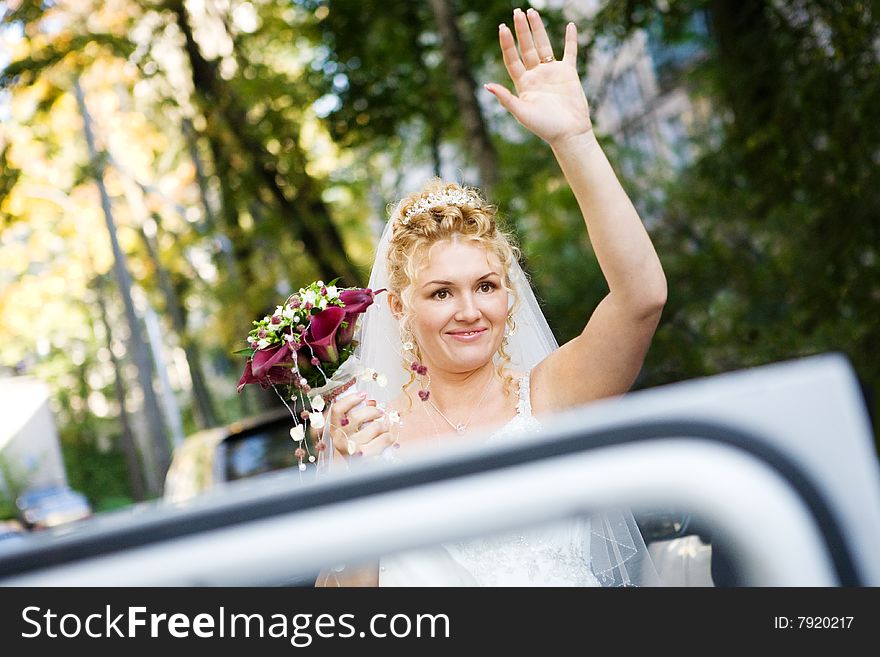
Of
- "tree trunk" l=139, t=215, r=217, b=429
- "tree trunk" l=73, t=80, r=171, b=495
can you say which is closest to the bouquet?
"tree trunk" l=73, t=80, r=171, b=495

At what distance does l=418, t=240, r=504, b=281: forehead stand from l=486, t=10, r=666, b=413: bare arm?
302 millimetres

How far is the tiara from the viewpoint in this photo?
301 centimetres

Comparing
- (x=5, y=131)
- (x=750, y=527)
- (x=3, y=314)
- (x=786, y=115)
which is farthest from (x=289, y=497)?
(x=3, y=314)

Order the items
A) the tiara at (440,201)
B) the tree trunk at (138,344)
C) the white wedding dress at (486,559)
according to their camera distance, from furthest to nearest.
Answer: the tree trunk at (138,344)
the tiara at (440,201)
the white wedding dress at (486,559)

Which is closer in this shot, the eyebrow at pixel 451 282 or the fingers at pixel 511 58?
the fingers at pixel 511 58

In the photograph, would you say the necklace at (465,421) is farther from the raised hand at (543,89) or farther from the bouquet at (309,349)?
the raised hand at (543,89)

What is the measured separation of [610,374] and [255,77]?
1081cm

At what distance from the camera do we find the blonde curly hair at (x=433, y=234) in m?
2.92

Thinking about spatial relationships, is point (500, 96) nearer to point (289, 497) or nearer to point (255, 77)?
point (289, 497)

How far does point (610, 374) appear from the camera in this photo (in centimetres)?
262

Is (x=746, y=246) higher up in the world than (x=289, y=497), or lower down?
higher up

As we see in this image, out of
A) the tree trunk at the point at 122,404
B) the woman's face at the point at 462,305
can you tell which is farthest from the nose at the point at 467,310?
the tree trunk at the point at 122,404

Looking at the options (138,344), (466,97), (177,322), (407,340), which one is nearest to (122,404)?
(177,322)
